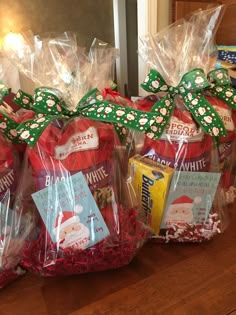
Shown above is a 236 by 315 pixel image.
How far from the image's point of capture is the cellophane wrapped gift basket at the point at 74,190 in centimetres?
47

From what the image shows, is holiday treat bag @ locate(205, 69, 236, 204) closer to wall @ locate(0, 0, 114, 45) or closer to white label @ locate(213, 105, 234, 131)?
white label @ locate(213, 105, 234, 131)

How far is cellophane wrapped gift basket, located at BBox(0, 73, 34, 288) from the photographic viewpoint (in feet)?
1.56

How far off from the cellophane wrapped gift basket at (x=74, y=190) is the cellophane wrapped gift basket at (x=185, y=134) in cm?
6

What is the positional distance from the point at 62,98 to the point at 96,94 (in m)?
0.06

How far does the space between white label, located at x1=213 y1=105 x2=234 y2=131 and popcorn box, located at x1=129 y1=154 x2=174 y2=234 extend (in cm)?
14

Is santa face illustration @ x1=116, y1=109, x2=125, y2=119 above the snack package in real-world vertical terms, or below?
above

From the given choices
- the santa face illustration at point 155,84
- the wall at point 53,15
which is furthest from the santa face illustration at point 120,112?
the wall at point 53,15

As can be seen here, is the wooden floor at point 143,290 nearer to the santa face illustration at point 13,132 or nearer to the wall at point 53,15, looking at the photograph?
the santa face illustration at point 13,132

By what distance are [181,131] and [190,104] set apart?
0.05m

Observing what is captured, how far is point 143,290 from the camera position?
1.54ft

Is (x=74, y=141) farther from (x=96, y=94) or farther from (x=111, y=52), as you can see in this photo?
(x=111, y=52)

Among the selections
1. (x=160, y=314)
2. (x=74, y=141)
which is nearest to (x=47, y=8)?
(x=74, y=141)

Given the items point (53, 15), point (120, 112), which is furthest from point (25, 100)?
point (53, 15)

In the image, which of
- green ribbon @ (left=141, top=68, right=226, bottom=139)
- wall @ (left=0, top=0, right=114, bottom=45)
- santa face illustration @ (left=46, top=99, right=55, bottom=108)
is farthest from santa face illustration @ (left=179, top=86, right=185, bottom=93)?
wall @ (left=0, top=0, right=114, bottom=45)
